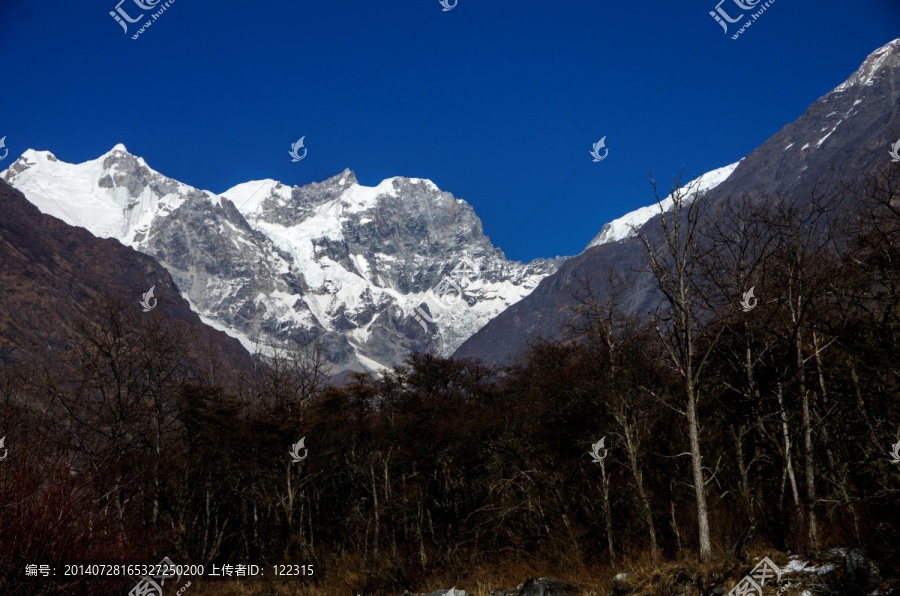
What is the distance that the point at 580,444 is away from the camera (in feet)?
71.4

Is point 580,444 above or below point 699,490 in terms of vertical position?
above

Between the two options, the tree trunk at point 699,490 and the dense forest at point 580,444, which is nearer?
the tree trunk at point 699,490

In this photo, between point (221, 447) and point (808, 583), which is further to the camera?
point (221, 447)

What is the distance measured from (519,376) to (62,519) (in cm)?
4145

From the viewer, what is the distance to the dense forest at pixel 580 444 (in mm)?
10305

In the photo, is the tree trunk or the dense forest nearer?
the tree trunk

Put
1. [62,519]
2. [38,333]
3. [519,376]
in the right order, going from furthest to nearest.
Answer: [38,333], [519,376], [62,519]

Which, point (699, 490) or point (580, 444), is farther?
point (580, 444)

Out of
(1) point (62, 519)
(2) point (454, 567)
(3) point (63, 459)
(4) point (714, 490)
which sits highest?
(3) point (63, 459)

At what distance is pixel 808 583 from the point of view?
886 centimetres

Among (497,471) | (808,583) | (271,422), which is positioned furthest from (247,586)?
(808,583)

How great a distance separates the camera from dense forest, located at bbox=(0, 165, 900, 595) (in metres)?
10.3

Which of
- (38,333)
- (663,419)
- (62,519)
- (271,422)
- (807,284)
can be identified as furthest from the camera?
(38,333)

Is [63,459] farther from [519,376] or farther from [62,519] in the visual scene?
[519,376]
